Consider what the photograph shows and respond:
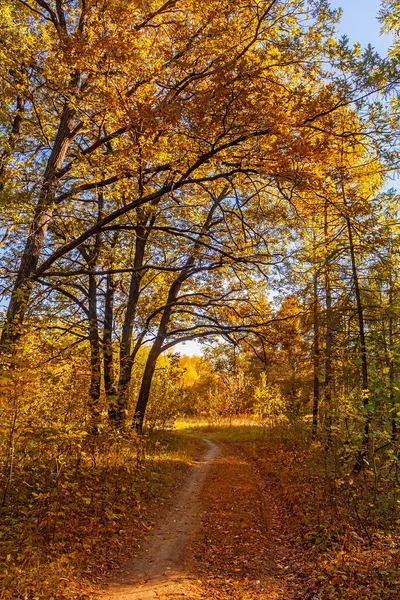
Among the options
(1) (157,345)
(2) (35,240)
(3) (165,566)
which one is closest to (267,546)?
(3) (165,566)

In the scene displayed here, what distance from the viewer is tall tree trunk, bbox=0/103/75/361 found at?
6.44 meters

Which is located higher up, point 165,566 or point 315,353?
point 315,353

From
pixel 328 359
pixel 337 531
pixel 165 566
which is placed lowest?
pixel 165 566

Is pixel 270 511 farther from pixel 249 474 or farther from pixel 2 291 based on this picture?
pixel 2 291

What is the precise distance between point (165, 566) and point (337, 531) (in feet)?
8.96

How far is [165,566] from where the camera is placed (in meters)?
5.23

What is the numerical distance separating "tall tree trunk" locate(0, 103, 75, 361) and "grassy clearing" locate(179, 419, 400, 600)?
541 centimetres

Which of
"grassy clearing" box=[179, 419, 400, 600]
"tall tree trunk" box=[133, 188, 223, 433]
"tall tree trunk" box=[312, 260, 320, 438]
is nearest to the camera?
"grassy clearing" box=[179, 419, 400, 600]

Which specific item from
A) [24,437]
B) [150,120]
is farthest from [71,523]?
[150,120]

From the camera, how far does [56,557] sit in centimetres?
493

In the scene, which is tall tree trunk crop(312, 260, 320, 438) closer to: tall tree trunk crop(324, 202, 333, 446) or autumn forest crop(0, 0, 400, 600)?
tall tree trunk crop(324, 202, 333, 446)

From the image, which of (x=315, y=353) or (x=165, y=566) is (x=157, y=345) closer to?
(x=315, y=353)

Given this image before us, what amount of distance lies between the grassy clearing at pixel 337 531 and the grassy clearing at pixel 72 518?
8.69 feet

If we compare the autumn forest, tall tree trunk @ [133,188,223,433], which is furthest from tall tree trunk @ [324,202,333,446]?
tall tree trunk @ [133,188,223,433]
